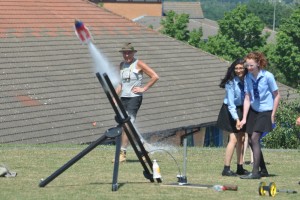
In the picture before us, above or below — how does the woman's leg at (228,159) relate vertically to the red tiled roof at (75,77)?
above

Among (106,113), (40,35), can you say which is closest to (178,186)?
(106,113)

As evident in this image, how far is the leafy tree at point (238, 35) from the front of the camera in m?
74.2

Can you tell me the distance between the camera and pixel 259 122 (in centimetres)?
1269

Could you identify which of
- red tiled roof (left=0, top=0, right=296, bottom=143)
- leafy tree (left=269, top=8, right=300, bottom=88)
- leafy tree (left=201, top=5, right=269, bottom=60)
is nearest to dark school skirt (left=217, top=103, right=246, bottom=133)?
red tiled roof (left=0, top=0, right=296, bottom=143)

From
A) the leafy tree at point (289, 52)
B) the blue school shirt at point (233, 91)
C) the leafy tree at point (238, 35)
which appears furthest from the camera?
the leafy tree at point (238, 35)

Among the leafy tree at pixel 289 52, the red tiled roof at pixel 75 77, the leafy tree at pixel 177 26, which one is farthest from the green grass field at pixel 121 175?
the leafy tree at pixel 177 26

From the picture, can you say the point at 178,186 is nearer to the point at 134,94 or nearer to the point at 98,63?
the point at 98,63

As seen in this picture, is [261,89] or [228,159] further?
[228,159]

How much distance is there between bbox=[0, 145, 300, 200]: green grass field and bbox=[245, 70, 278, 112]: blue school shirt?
94 cm

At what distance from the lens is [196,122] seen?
33094 mm

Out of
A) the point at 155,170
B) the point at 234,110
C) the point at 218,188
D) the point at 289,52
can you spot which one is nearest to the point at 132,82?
the point at 234,110

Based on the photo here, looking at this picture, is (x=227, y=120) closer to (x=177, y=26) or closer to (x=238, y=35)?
(x=177, y=26)

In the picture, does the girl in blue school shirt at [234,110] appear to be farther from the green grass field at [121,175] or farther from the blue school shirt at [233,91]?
the green grass field at [121,175]

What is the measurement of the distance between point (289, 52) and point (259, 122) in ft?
202
